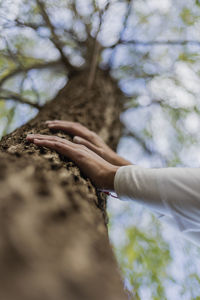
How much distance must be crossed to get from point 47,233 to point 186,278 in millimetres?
2199

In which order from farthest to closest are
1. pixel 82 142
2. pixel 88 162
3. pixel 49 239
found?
pixel 82 142 → pixel 88 162 → pixel 49 239

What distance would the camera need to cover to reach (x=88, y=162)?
0.78 meters

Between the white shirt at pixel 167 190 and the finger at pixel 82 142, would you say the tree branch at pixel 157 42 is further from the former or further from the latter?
the white shirt at pixel 167 190

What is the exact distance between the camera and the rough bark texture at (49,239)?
32cm

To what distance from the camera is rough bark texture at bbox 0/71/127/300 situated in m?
0.32

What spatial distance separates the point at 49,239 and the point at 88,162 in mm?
414

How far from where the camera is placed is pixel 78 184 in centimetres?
70

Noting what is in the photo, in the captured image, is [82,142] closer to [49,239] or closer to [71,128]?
[71,128]

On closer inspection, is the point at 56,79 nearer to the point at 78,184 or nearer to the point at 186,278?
the point at 78,184

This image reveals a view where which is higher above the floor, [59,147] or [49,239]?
[59,147]

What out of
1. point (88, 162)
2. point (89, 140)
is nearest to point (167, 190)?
point (88, 162)

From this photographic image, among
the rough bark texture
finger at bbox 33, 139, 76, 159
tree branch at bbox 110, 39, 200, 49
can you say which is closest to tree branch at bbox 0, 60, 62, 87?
tree branch at bbox 110, 39, 200, 49

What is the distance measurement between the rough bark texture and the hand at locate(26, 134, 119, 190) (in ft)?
0.24

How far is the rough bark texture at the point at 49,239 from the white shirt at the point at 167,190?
0.16m
